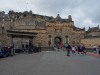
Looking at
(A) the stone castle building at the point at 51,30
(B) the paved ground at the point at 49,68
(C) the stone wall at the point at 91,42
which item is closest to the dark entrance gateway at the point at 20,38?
(B) the paved ground at the point at 49,68

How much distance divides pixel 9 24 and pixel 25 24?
7683 millimetres

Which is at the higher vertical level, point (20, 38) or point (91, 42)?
point (20, 38)

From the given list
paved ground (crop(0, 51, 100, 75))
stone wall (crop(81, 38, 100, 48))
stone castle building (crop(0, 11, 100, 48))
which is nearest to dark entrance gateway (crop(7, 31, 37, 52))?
paved ground (crop(0, 51, 100, 75))

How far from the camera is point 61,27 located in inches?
3984

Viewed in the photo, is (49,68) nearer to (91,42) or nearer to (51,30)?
(91,42)

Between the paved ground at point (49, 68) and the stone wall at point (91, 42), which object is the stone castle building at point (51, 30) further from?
the paved ground at point (49, 68)

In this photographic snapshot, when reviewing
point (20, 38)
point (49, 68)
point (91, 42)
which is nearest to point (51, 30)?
point (91, 42)

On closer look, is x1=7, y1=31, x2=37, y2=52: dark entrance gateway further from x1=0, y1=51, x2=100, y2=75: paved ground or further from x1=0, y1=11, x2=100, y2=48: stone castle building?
x1=0, y1=11, x2=100, y2=48: stone castle building

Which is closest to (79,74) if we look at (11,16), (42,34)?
(42,34)

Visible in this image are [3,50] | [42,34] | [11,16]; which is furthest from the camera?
[11,16]

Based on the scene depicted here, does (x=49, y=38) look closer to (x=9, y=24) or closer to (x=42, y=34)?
(x=42, y=34)

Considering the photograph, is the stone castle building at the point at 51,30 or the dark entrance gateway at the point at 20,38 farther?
the stone castle building at the point at 51,30

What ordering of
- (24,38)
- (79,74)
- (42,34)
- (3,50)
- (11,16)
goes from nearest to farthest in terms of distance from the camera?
(79,74)
(3,50)
(24,38)
(42,34)
(11,16)

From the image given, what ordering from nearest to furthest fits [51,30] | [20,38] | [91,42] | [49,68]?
[49,68] → [20,38] → [91,42] → [51,30]
